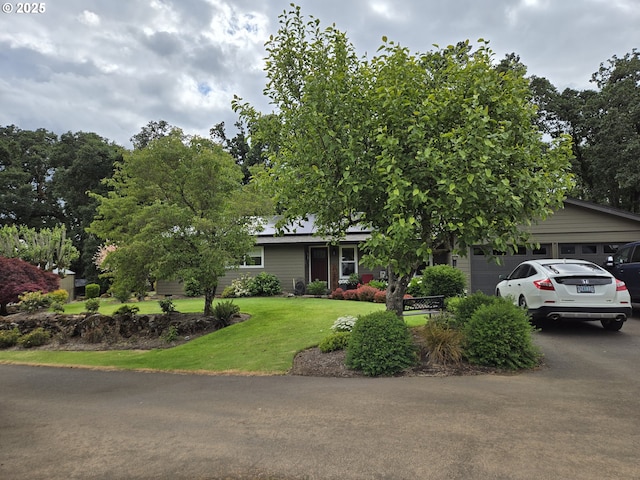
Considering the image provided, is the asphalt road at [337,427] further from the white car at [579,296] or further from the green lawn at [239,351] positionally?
the white car at [579,296]

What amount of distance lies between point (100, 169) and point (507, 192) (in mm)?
35276

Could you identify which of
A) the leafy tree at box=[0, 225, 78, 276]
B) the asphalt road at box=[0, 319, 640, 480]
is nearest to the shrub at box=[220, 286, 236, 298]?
the leafy tree at box=[0, 225, 78, 276]

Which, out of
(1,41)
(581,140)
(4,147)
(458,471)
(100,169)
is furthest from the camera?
(4,147)

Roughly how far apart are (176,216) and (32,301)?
395 inches

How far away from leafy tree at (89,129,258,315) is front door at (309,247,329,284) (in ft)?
29.5

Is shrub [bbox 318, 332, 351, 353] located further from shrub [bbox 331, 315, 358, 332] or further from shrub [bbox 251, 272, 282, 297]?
shrub [bbox 251, 272, 282, 297]

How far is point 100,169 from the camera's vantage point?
111ft

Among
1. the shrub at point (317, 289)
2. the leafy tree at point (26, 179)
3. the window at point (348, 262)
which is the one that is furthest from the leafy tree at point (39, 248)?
the leafy tree at point (26, 179)

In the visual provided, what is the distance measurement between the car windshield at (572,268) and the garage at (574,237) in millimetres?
6195

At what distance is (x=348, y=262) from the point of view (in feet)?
66.2

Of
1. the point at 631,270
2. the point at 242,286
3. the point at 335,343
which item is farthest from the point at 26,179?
the point at 631,270

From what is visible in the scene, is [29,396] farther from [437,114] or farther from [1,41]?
[1,41]

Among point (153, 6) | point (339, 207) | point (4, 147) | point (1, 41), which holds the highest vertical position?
point (4, 147)

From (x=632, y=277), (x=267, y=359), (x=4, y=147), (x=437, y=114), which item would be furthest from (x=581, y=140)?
(x=4, y=147)
